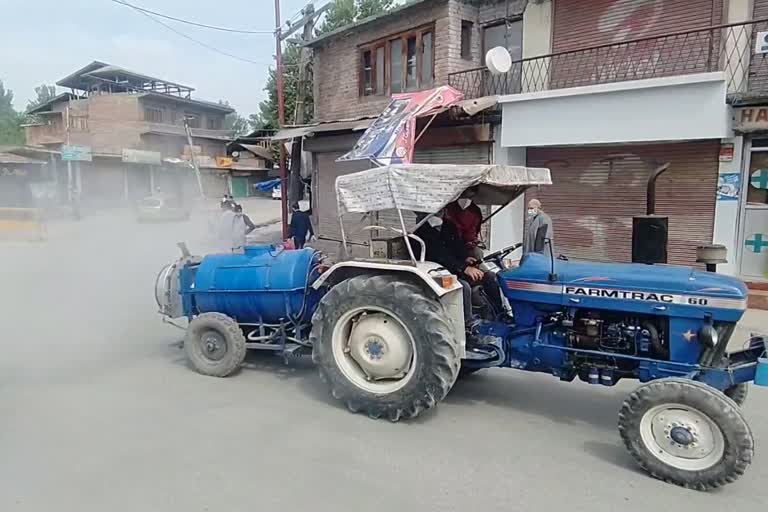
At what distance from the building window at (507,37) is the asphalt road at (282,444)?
29.1 feet

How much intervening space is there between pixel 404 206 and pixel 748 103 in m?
7.13

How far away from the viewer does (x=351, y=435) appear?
4.24 metres

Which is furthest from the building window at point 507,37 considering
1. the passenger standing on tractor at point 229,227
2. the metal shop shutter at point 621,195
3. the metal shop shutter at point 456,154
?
the passenger standing on tractor at point 229,227

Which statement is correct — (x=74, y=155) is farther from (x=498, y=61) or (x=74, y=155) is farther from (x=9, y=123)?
(x=9, y=123)

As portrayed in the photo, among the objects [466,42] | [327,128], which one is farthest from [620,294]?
[327,128]

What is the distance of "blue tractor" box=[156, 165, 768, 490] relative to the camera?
3562 millimetres

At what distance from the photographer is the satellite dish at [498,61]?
1110cm

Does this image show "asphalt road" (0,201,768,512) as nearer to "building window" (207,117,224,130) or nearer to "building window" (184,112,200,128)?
"building window" (184,112,200,128)

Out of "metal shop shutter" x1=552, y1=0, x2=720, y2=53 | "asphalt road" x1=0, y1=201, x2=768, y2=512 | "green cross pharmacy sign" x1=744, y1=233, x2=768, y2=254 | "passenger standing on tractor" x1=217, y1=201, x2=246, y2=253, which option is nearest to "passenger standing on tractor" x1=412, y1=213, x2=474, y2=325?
"asphalt road" x1=0, y1=201, x2=768, y2=512

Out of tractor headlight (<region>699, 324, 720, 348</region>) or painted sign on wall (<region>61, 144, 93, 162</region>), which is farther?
painted sign on wall (<region>61, 144, 93, 162</region>)

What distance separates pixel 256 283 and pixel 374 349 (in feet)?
5.56

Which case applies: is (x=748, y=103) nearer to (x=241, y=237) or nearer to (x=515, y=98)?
(x=515, y=98)

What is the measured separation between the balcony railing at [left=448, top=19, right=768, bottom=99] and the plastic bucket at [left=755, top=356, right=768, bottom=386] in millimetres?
6801

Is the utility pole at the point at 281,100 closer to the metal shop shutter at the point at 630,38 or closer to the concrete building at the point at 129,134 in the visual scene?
the metal shop shutter at the point at 630,38
